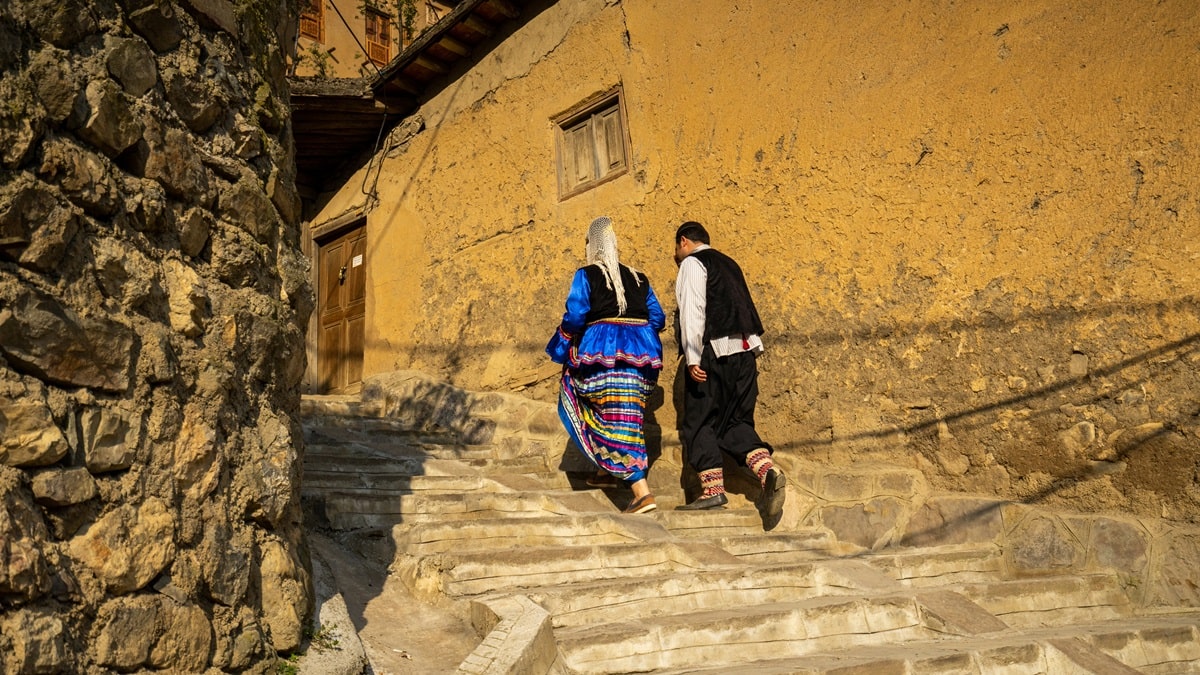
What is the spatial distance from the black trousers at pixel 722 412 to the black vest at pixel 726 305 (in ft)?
0.41

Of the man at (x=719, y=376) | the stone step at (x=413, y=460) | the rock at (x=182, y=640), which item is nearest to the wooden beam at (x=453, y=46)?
the stone step at (x=413, y=460)

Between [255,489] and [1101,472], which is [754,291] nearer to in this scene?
[1101,472]

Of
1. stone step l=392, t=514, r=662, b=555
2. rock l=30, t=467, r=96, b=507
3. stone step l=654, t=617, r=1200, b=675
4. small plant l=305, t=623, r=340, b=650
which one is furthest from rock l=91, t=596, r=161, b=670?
stone step l=392, t=514, r=662, b=555

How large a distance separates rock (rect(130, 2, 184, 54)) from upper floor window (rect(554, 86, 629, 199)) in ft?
15.0

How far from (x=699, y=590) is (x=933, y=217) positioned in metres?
2.35

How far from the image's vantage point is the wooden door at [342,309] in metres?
9.43

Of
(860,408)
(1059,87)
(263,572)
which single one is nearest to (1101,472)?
(860,408)

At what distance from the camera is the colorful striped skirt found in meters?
5.17

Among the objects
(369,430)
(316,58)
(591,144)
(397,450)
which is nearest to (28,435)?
(397,450)

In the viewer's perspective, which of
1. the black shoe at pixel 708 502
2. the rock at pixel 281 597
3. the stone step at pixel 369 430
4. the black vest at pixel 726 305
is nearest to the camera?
the rock at pixel 281 597

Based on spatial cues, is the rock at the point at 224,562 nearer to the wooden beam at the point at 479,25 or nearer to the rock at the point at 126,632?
the rock at the point at 126,632

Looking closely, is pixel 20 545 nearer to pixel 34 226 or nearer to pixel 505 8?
pixel 34 226

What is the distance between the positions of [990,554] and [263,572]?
3.26 meters

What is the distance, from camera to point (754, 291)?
591 cm
